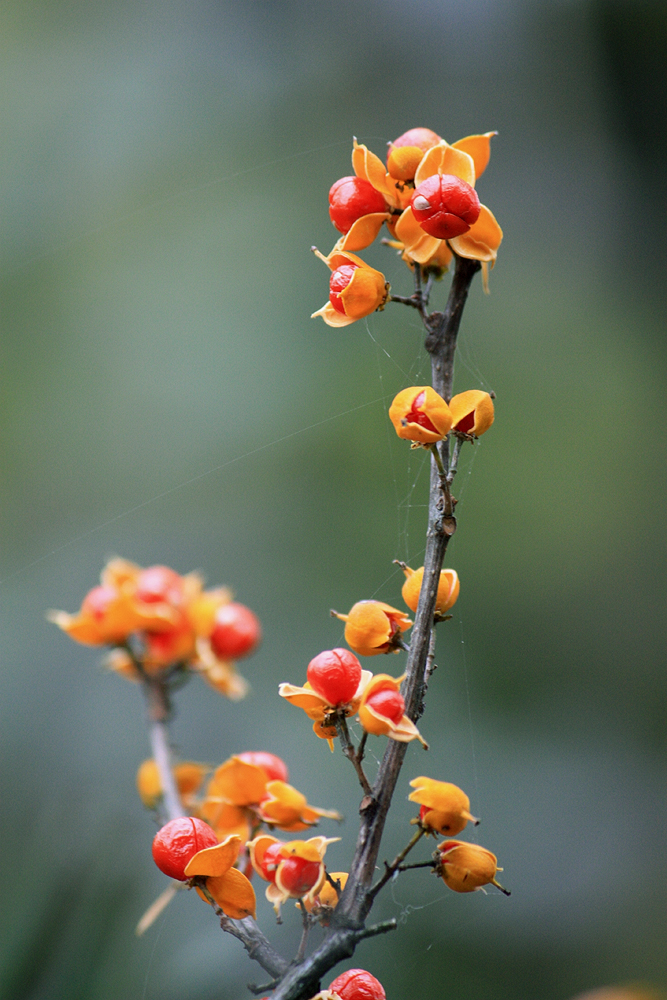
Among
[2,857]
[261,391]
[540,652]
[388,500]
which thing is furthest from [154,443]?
[2,857]

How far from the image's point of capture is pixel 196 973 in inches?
22.7

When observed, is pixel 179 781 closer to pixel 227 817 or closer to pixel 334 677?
pixel 227 817

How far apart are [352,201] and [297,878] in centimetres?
26

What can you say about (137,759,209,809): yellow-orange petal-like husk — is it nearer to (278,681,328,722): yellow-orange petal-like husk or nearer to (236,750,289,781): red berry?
(236,750,289,781): red berry

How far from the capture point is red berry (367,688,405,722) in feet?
0.88

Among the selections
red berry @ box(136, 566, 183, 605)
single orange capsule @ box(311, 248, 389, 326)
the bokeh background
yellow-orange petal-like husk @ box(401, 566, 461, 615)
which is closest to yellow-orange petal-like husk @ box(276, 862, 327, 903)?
yellow-orange petal-like husk @ box(401, 566, 461, 615)

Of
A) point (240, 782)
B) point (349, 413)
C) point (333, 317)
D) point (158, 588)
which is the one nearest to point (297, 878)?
point (240, 782)

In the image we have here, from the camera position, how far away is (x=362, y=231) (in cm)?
32

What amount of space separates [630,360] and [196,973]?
1.62 metres

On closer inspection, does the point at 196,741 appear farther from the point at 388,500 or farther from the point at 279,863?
the point at 279,863

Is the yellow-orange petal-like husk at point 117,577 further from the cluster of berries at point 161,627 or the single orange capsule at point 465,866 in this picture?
the single orange capsule at point 465,866

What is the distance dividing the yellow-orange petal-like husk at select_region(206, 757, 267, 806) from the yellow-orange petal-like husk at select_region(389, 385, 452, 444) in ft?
0.64

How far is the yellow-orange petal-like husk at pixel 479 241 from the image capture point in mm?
305

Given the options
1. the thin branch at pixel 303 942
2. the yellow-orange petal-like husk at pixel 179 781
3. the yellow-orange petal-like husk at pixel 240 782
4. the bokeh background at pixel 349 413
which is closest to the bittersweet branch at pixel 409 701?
the thin branch at pixel 303 942
